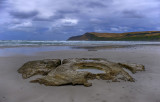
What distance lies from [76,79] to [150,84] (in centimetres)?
257

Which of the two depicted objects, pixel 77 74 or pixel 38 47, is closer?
pixel 77 74

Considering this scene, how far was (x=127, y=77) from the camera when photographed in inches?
183

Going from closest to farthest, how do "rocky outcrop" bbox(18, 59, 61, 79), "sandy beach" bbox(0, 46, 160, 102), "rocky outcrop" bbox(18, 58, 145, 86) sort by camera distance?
1. "sandy beach" bbox(0, 46, 160, 102)
2. "rocky outcrop" bbox(18, 58, 145, 86)
3. "rocky outcrop" bbox(18, 59, 61, 79)

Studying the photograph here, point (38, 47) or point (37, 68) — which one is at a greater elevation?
point (38, 47)

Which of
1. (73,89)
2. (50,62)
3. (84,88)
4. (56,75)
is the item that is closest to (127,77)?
(84,88)

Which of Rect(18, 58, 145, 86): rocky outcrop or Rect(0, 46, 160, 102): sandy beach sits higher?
Rect(18, 58, 145, 86): rocky outcrop

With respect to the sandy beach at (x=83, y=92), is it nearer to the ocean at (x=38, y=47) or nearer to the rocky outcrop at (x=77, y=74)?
the rocky outcrop at (x=77, y=74)

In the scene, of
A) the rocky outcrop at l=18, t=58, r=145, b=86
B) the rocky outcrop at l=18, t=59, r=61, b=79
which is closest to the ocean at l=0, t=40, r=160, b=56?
the rocky outcrop at l=18, t=59, r=61, b=79

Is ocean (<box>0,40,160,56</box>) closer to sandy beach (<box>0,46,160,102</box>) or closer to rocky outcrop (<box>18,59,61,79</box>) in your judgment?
rocky outcrop (<box>18,59,61,79</box>)

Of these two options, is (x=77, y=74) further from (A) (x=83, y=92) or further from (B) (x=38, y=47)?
(B) (x=38, y=47)

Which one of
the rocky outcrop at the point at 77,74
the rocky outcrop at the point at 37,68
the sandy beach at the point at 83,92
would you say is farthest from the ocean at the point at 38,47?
the sandy beach at the point at 83,92

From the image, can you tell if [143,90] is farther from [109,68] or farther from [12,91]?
[12,91]

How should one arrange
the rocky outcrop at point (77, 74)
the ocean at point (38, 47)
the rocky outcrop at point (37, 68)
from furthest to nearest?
the ocean at point (38, 47) < the rocky outcrop at point (37, 68) < the rocky outcrop at point (77, 74)

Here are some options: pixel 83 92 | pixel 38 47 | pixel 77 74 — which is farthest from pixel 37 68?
pixel 38 47
